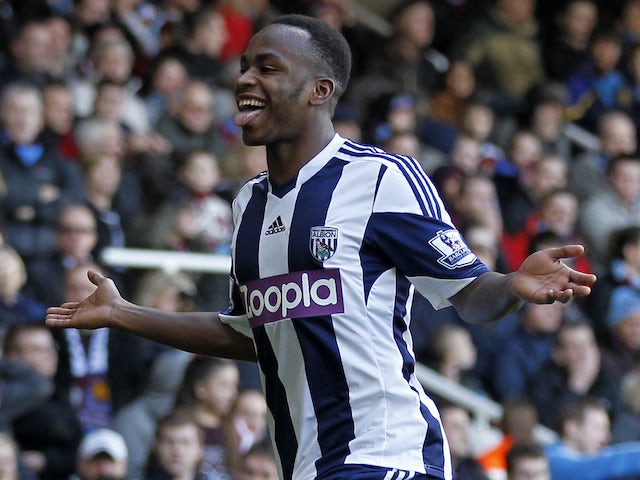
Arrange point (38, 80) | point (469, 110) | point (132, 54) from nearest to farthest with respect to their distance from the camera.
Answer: point (38, 80) < point (132, 54) < point (469, 110)

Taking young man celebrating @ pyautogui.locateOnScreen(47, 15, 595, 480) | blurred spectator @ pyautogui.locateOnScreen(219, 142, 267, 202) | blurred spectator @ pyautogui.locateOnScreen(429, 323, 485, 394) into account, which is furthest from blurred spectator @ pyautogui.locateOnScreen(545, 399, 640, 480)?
young man celebrating @ pyautogui.locateOnScreen(47, 15, 595, 480)

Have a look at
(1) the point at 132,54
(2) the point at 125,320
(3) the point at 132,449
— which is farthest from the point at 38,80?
(2) the point at 125,320

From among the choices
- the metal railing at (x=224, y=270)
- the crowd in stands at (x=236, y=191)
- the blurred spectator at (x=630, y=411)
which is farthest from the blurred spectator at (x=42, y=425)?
the blurred spectator at (x=630, y=411)

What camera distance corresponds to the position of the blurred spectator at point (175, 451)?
766 cm

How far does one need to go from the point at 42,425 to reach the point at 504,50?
743 centimetres

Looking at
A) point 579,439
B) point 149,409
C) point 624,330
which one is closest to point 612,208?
point 624,330

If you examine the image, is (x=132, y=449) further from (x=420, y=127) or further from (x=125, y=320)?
(x=420, y=127)

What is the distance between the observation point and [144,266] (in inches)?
347

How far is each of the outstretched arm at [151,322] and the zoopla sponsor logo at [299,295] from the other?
42 centimetres

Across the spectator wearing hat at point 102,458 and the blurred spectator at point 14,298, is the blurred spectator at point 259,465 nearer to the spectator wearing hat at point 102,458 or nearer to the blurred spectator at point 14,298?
the spectator wearing hat at point 102,458

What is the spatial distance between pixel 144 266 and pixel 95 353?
0.73 m

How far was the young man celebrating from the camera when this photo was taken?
4.37 m

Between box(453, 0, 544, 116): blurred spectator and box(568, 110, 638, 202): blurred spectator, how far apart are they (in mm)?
834

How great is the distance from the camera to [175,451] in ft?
25.1
